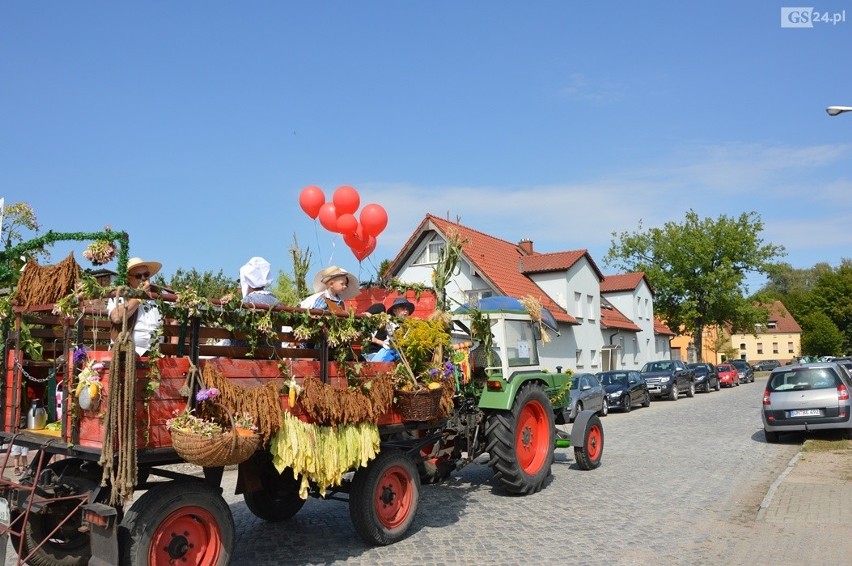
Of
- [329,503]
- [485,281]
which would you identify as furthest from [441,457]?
[485,281]

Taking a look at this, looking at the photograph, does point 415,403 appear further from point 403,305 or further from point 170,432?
point 170,432

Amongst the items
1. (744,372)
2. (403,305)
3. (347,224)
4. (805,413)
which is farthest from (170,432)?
(744,372)

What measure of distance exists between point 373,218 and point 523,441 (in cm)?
367

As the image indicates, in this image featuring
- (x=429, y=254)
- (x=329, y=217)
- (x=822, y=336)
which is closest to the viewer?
(x=329, y=217)

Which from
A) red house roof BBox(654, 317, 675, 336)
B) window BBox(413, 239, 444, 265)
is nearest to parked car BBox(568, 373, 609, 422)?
window BBox(413, 239, 444, 265)

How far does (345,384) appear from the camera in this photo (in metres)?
6.44

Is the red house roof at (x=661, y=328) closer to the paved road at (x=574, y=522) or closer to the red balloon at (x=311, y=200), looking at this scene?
the paved road at (x=574, y=522)

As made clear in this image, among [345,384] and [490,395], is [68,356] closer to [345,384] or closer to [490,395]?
[345,384]

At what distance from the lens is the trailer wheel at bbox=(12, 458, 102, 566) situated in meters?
5.35

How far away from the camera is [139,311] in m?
5.20

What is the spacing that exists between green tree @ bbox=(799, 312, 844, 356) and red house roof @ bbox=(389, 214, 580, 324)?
46.3 m

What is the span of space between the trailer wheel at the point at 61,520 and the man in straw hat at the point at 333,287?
8.57 ft

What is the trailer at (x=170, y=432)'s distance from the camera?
4910 millimetres

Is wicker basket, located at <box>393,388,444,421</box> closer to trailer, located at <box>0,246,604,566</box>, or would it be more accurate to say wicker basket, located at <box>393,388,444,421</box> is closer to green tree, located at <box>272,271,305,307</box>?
trailer, located at <box>0,246,604,566</box>
